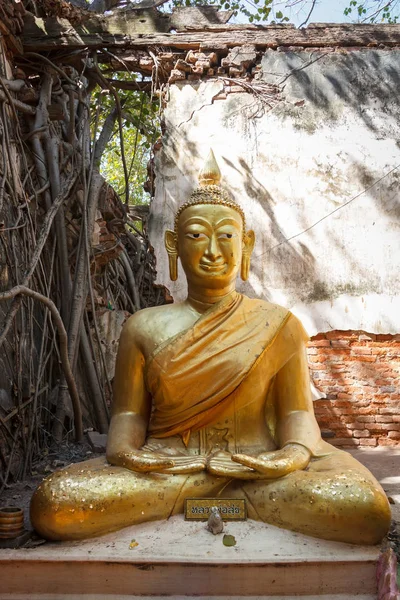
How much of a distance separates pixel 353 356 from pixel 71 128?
3.05 metres

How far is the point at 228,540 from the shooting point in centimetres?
231

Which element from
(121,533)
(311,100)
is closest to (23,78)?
(311,100)

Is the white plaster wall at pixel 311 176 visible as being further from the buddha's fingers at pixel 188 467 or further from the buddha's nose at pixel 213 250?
the buddha's fingers at pixel 188 467

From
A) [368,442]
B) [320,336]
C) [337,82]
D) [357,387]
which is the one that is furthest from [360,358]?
[337,82]

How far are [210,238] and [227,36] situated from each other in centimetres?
327

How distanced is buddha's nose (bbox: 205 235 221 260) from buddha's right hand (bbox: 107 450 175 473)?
3.04 ft

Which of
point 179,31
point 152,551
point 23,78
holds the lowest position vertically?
point 152,551

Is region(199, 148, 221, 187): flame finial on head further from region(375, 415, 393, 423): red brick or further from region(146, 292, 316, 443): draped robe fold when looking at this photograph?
region(375, 415, 393, 423): red brick

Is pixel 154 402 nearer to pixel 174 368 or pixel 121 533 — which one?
pixel 174 368

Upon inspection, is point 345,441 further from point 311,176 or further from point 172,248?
point 172,248

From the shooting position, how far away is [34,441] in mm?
4348

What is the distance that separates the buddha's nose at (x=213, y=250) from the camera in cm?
288

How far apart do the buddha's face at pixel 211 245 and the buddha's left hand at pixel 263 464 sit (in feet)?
A: 2.71

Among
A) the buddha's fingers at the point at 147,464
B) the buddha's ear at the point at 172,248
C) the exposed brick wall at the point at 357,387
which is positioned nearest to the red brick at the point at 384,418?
the exposed brick wall at the point at 357,387
